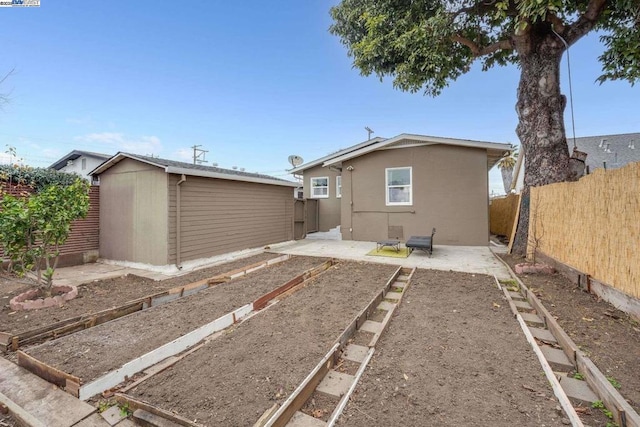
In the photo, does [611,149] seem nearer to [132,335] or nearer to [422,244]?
[422,244]

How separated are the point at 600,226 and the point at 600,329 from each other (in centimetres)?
182

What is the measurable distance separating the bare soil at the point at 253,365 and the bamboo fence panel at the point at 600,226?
3.50 meters

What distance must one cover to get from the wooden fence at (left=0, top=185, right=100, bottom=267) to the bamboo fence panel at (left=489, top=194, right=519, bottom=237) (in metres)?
→ 14.0

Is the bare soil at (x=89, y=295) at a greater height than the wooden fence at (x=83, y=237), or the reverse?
the wooden fence at (x=83, y=237)

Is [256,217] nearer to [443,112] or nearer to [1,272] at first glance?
[1,272]

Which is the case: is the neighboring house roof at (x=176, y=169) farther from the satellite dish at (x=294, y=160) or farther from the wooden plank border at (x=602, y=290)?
the wooden plank border at (x=602, y=290)

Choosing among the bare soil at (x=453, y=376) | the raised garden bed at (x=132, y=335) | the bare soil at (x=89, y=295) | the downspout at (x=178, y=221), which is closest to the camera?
the bare soil at (x=453, y=376)

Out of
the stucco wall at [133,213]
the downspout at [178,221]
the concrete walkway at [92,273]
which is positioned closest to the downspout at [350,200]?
the downspout at [178,221]

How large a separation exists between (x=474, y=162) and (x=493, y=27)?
14.2 feet

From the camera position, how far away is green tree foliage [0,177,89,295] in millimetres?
4238

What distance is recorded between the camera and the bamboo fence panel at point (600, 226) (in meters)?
3.33

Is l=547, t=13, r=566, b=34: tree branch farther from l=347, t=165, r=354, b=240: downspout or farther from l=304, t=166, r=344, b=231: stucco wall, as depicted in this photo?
l=304, t=166, r=344, b=231: stucco wall

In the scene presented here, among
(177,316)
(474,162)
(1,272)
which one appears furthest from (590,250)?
(1,272)

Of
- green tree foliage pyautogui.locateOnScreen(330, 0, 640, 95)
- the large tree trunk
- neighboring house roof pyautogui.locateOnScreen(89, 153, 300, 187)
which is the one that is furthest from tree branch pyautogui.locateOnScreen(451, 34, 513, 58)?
neighboring house roof pyautogui.locateOnScreen(89, 153, 300, 187)
